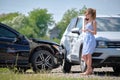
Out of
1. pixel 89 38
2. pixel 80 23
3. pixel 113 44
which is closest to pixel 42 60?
pixel 80 23

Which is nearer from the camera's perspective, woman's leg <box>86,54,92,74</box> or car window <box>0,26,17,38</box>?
woman's leg <box>86,54,92,74</box>

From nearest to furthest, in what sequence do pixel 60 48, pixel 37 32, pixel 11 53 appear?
1. pixel 11 53
2. pixel 60 48
3. pixel 37 32

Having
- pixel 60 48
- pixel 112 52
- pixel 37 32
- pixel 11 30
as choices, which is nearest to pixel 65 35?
pixel 60 48

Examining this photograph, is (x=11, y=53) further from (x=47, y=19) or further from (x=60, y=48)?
(x=47, y=19)

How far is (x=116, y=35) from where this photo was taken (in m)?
15.1

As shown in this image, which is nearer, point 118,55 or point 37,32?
point 118,55

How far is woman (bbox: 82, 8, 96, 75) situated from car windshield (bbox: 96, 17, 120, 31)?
106cm

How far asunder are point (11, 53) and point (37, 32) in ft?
391

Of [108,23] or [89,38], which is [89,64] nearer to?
[89,38]

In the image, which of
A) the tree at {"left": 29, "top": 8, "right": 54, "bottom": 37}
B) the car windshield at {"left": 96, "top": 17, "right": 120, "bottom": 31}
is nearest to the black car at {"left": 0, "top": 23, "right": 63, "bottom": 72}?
the car windshield at {"left": 96, "top": 17, "right": 120, "bottom": 31}

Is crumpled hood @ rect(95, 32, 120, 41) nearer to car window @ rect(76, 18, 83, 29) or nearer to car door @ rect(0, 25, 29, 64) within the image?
car window @ rect(76, 18, 83, 29)

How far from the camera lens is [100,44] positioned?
48.2 feet

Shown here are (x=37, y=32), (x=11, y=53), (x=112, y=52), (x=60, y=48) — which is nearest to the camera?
(x=112, y=52)

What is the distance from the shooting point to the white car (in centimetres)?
1463
